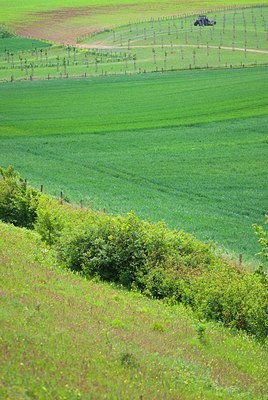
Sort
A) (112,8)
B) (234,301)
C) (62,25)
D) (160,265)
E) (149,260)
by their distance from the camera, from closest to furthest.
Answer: (234,301) < (160,265) < (149,260) < (62,25) < (112,8)

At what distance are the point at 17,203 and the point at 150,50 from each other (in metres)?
79.6

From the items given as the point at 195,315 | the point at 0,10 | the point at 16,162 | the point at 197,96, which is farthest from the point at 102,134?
the point at 0,10

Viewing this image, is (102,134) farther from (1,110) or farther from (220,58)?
(220,58)

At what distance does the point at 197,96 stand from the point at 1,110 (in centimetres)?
1804

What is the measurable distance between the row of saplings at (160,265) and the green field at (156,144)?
225 inches

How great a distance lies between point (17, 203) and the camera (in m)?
40.7

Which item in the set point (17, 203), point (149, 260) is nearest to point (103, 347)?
point (149, 260)

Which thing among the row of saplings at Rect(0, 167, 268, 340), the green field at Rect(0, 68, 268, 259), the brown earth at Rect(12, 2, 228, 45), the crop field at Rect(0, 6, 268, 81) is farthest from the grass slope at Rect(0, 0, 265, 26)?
the row of saplings at Rect(0, 167, 268, 340)

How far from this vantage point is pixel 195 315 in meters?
29.1

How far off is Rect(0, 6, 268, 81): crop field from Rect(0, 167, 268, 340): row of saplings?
215ft

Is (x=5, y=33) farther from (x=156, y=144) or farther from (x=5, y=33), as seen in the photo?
(x=156, y=144)

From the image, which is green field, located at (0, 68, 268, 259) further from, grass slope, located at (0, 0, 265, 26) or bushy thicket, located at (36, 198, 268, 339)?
grass slope, located at (0, 0, 265, 26)

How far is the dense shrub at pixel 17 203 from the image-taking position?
133 feet

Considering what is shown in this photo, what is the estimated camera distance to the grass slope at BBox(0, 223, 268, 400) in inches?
714
